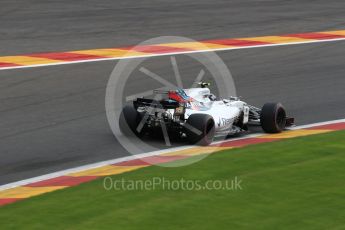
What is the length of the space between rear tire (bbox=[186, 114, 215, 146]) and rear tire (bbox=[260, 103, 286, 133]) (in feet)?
4.10

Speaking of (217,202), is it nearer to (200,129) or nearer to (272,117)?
(200,129)

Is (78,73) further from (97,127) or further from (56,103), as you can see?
(97,127)

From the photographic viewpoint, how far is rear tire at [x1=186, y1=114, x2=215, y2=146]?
12570 millimetres

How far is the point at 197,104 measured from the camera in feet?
42.8

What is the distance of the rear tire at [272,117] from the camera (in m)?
13.6

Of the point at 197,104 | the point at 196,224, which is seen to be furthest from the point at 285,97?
the point at 196,224

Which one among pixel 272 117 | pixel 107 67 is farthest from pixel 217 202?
pixel 107 67

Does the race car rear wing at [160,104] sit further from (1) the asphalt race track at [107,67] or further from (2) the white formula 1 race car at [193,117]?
(1) the asphalt race track at [107,67]

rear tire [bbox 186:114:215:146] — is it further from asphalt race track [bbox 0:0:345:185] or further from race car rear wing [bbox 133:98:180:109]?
asphalt race track [bbox 0:0:345:185]

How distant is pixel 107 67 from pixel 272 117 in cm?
599

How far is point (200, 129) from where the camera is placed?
12.6 metres

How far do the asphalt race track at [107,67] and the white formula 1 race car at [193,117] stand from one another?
0.59m

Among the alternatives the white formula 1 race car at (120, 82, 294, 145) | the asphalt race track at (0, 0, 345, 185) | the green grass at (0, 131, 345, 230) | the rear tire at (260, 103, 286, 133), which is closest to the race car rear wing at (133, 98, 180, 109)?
the white formula 1 race car at (120, 82, 294, 145)

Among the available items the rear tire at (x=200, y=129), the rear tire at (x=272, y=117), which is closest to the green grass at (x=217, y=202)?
the rear tire at (x=200, y=129)
